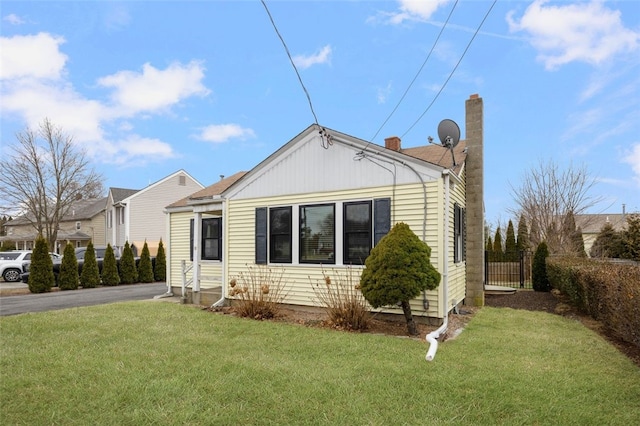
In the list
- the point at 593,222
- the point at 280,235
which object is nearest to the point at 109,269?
the point at 280,235

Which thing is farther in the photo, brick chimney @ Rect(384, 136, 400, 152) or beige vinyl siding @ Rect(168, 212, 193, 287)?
beige vinyl siding @ Rect(168, 212, 193, 287)

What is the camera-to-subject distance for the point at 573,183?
18281mm

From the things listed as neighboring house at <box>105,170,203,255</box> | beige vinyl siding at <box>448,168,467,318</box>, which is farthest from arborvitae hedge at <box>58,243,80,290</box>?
beige vinyl siding at <box>448,168,467,318</box>

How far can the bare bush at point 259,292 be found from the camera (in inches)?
318

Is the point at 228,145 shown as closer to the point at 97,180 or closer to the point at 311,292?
the point at 311,292

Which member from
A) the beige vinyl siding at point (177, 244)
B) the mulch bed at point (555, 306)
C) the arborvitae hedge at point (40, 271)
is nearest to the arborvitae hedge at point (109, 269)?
the arborvitae hedge at point (40, 271)

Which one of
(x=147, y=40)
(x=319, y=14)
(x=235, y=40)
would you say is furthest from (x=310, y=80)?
(x=147, y=40)

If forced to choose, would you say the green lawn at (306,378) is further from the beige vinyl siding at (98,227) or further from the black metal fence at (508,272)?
the beige vinyl siding at (98,227)

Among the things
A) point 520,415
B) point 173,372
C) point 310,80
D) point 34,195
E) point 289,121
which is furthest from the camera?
point 34,195

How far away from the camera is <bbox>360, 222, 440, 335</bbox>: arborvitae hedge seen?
6102mm

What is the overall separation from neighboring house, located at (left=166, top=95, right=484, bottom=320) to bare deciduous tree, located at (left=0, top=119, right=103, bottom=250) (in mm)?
21646

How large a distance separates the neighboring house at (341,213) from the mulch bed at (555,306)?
1.23 meters

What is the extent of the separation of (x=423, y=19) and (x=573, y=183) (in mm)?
14760

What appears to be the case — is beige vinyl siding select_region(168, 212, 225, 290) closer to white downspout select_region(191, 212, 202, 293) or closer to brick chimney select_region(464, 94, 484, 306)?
white downspout select_region(191, 212, 202, 293)
